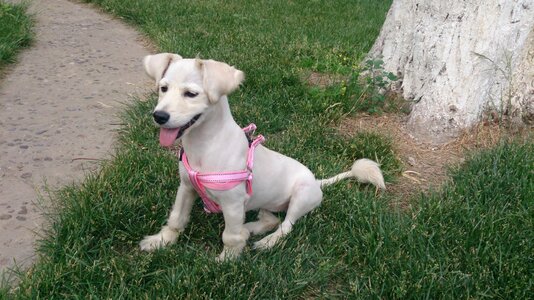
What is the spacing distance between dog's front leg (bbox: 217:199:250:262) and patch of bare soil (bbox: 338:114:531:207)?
1330mm

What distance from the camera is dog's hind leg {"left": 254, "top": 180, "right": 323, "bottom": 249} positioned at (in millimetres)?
2979

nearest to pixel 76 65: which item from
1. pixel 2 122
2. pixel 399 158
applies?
pixel 2 122

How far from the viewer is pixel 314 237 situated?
304cm

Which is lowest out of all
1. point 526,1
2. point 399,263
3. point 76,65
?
point 76,65

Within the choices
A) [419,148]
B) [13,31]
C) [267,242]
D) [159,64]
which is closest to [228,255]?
[267,242]

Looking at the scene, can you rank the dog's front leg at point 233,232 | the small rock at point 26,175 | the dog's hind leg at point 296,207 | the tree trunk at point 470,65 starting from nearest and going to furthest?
the dog's front leg at point 233,232 → the dog's hind leg at point 296,207 → the small rock at point 26,175 → the tree trunk at point 470,65

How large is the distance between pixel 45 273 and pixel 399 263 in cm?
176

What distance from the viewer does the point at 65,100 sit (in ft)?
15.9

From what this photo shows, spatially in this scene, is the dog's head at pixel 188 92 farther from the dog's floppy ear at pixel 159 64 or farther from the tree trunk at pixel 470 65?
the tree trunk at pixel 470 65

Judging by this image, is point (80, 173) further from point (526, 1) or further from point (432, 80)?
point (526, 1)

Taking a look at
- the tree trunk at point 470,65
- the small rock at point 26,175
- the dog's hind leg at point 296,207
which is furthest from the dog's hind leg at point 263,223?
the tree trunk at point 470,65

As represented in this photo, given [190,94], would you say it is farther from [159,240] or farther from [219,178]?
[159,240]

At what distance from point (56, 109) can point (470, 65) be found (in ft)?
11.6

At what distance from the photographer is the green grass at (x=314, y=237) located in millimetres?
2559
